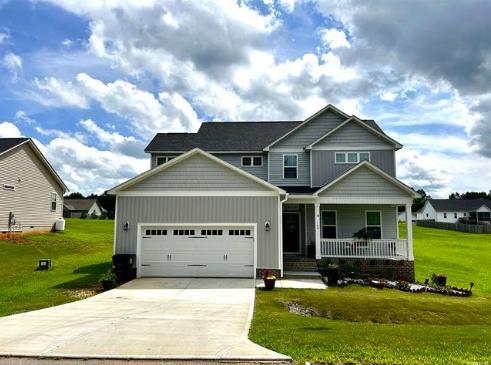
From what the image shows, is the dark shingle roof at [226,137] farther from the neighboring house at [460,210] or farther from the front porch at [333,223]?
the neighboring house at [460,210]

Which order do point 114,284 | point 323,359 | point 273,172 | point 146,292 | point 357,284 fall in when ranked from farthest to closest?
1. point 273,172
2. point 357,284
3. point 114,284
4. point 146,292
5. point 323,359

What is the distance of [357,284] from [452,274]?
7204 mm

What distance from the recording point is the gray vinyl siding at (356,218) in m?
19.2

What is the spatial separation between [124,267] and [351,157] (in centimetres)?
1278

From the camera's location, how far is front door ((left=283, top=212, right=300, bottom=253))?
19.5 metres

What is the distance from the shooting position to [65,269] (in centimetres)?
1708

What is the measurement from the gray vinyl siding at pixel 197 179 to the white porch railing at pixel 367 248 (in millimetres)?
4646

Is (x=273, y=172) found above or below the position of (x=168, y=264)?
above

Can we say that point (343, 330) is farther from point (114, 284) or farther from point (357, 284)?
point (114, 284)

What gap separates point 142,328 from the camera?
26.4 feet

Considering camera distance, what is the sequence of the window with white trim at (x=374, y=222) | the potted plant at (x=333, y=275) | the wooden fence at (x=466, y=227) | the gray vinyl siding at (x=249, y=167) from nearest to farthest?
the potted plant at (x=333, y=275) < the window with white trim at (x=374, y=222) < the gray vinyl siding at (x=249, y=167) < the wooden fence at (x=466, y=227)

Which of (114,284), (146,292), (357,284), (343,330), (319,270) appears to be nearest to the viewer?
(343,330)

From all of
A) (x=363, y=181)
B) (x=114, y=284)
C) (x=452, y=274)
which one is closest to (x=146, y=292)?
(x=114, y=284)

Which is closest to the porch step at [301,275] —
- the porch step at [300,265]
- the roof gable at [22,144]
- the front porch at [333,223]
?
the porch step at [300,265]
